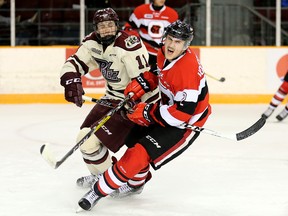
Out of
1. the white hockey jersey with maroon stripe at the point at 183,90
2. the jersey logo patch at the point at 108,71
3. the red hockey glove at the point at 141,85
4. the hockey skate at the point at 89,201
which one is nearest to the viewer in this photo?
the white hockey jersey with maroon stripe at the point at 183,90

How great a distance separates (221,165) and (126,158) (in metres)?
1.33

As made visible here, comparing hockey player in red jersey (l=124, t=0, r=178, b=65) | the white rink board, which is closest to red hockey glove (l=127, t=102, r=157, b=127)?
hockey player in red jersey (l=124, t=0, r=178, b=65)

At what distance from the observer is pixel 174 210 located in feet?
9.48

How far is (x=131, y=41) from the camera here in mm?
3146

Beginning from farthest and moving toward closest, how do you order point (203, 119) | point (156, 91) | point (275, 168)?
point (275, 168) < point (156, 91) < point (203, 119)

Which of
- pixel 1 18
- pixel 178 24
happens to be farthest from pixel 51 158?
pixel 1 18

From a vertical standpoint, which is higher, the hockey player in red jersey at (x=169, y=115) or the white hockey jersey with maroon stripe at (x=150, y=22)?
the white hockey jersey with maroon stripe at (x=150, y=22)

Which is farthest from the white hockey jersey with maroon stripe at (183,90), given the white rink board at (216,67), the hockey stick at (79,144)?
the white rink board at (216,67)

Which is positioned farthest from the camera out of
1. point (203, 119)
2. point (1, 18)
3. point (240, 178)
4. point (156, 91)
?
point (1, 18)

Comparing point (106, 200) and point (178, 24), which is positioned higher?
point (178, 24)

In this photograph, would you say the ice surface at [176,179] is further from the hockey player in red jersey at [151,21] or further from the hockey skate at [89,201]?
the hockey player in red jersey at [151,21]

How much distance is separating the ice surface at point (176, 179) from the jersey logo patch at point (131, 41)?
70 centimetres

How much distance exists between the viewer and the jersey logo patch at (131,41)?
3.12 metres

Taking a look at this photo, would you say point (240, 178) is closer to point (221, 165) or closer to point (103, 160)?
point (221, 165)
